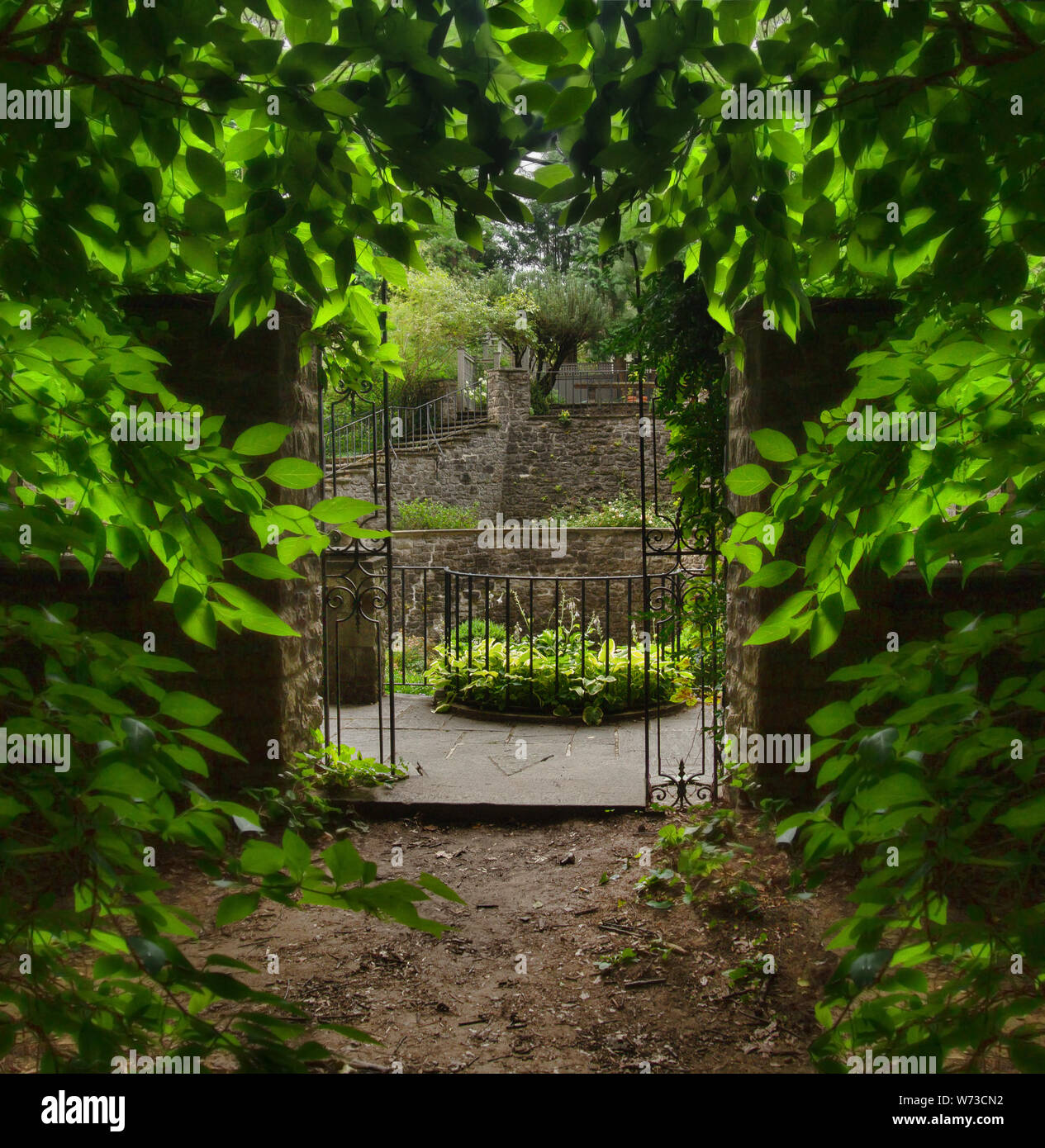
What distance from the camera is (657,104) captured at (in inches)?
58.3

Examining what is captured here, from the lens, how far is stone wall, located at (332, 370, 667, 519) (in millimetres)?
18078

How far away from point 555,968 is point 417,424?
53.8ft

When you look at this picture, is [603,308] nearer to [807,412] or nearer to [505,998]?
[807,412]

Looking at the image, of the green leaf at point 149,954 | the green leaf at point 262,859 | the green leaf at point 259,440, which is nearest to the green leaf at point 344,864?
the green leaf at point 262,859

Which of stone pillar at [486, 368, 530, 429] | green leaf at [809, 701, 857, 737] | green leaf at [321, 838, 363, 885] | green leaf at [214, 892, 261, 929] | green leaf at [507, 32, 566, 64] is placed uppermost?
stone pillar at [486, 368, 530, 429]

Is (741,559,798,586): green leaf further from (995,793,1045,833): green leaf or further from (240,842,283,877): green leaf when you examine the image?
(240,842,283,877): green leaf

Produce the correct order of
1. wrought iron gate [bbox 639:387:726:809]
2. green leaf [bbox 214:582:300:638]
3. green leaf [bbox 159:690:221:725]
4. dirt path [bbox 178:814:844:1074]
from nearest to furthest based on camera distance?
green leaf [bbox 159:690:221:725] → green leaf [bbox 214:582:300:638] → dirt path [bbox 178:814:844:1074] → wrought iron gate [bbox 639:387:726:809]

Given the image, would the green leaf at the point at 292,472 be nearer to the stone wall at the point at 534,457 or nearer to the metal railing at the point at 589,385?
the stone wall at the point at 534,457

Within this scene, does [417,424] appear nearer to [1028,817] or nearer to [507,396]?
[507,396]

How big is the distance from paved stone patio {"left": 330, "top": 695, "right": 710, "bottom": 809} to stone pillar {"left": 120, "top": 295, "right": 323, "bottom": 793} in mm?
804

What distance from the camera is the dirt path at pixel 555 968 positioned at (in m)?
2.62

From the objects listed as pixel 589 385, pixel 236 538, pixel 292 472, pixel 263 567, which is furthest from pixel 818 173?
pixel 589 385

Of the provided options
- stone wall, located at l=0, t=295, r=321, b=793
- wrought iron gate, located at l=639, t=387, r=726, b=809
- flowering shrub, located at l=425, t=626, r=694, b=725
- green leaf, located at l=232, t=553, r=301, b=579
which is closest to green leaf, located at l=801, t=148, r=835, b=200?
green leaf, located at l=232, t=553, r=301, b=579

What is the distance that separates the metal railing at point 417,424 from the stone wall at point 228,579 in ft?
35.9
